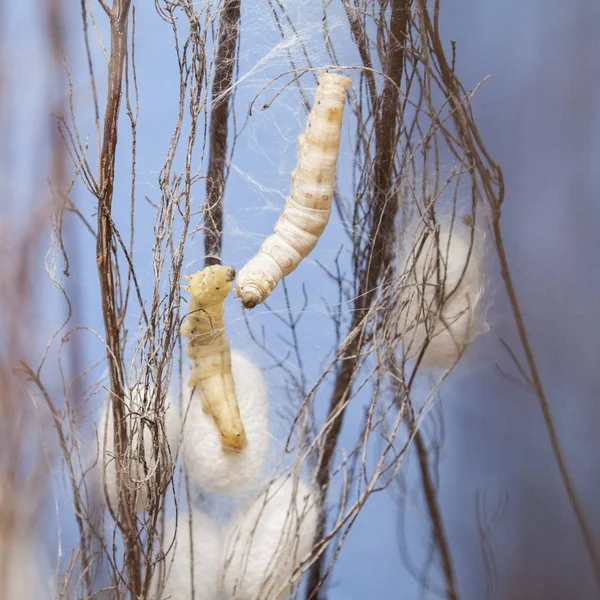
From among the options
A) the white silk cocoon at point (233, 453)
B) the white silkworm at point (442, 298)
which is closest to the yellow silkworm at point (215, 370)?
the white silk cocoon at point (233, 453)

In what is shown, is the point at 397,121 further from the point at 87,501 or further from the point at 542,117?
the point at 87,501

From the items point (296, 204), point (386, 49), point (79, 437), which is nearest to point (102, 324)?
point (79, 437)

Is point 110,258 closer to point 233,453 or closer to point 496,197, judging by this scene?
point 233,453

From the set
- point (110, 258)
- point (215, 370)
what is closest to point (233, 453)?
point (215, 370)

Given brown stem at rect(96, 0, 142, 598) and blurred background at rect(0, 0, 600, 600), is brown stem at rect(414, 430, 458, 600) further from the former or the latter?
brown stem at rect(96, 0, 142, 598)

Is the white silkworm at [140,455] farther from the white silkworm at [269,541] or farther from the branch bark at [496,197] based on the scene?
the branch bark at [496,197]


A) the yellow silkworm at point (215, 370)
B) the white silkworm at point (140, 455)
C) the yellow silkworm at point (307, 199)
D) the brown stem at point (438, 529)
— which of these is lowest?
the brown stem at point (438, 529)
